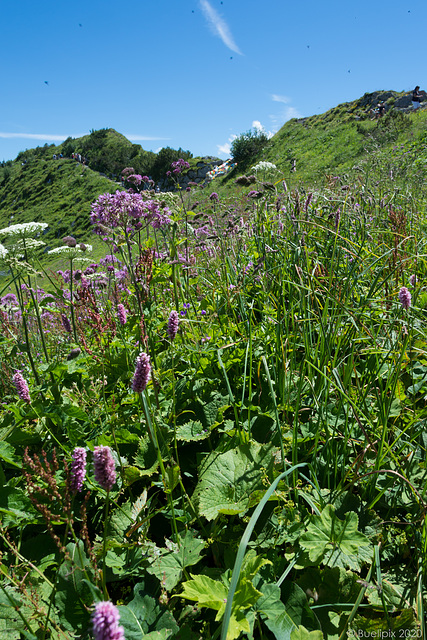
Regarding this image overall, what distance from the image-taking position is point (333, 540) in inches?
45.3

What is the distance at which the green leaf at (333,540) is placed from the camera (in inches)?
44.5

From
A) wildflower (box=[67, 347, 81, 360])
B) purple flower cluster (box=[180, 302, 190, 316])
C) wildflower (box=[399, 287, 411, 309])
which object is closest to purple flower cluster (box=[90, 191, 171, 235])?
purple flower cluster (box=[180, 302, 190, 316])

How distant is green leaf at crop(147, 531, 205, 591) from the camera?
117 centimetres

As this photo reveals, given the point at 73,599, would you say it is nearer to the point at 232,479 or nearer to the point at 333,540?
the point at 232,479

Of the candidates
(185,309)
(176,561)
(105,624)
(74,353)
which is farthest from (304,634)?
(185,309)

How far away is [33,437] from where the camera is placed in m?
1.79

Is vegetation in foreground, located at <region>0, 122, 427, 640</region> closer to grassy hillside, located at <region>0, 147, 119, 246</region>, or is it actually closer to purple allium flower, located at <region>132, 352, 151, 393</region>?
purple allium flower, located at <region>132, 352, 151, 393</region>

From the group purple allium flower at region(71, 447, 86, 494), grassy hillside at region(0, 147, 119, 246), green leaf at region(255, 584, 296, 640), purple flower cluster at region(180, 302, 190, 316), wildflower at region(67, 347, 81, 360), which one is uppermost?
grassy hillside at region(0, 147, 119, 246)

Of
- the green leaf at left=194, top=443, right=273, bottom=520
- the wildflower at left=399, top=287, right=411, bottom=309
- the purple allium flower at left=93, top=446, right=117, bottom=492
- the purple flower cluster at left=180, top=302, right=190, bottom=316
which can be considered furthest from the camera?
the purple flower cluster at left=180, top=302, right=190, bottom=316

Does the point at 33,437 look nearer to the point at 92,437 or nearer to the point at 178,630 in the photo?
the point at 92,437

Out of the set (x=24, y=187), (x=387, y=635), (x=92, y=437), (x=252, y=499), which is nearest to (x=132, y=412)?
(x=92, y=437)

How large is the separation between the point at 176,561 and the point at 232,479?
347 millimetres

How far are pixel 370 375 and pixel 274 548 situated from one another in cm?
99

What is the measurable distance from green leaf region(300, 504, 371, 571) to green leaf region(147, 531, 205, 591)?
36 cm
